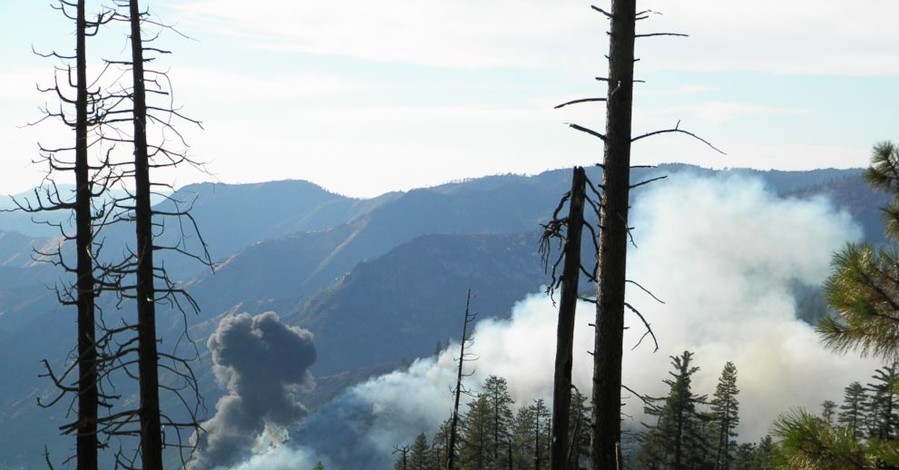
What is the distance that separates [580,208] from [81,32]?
976cm

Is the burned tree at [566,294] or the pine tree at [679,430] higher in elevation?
the burned tree at [566,294]

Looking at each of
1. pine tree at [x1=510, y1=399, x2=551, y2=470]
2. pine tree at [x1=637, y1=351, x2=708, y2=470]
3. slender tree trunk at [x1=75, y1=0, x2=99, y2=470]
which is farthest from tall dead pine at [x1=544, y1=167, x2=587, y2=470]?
pine tree at [x1=510, y1=399, x2=551, y2=470]

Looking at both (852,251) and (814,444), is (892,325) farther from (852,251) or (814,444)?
(814,444)

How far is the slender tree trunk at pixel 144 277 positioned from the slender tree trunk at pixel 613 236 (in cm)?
647

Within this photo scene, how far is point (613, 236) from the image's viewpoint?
10141 mm

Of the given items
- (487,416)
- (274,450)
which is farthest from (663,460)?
(274,450)

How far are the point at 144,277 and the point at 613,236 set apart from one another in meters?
6.87

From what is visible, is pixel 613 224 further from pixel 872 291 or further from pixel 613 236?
pixel 872 291

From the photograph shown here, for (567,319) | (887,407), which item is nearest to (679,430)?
(887,407)

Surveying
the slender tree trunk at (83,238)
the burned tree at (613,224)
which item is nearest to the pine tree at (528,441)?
the slender tree trunk at (83,238)

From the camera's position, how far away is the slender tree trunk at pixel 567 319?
10961 mm

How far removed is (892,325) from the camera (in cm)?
895

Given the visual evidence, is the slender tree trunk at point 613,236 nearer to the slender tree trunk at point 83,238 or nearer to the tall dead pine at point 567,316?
the tall dead pine at point 567,316

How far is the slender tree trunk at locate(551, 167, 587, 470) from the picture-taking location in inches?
432
